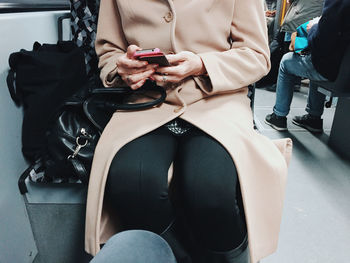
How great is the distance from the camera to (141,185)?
2.13 feet

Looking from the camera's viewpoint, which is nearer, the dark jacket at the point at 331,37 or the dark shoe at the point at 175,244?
the dark shoe at the point at 175,244

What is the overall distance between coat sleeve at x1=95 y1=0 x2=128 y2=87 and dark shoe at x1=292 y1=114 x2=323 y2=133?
5.20ft

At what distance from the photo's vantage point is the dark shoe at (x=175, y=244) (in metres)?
0.69

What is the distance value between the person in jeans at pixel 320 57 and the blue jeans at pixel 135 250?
1382mm

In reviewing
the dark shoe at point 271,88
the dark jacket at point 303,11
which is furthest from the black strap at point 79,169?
the dark shoe at point 271,88

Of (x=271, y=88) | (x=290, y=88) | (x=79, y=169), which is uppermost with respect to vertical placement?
(x=79, y=169)

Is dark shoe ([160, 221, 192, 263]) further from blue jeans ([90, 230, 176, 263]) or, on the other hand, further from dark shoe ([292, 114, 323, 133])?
dark shoe ([292, 114, 323, 133])

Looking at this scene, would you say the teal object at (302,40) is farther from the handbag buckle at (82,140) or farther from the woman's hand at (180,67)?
the handbag buckle at (82,140)

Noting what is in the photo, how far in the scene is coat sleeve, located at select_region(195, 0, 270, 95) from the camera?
2.56 ft

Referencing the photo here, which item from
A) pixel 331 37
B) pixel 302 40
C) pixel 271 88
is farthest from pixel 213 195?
pixel 271 88

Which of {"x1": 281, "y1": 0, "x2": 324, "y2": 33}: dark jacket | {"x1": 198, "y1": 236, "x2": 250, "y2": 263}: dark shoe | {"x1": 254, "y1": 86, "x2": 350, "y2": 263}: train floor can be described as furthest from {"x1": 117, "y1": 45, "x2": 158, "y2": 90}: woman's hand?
{"x1": 281, "y1": 0, "x2": 324, "y2": 33}: dark jacket

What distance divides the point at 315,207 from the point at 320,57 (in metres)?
0.75

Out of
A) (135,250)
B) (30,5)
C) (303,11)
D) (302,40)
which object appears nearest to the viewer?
(135,250)

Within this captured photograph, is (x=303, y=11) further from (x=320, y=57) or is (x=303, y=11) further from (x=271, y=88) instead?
(x=320, y=57)
